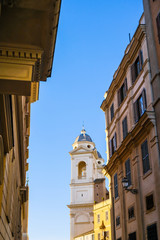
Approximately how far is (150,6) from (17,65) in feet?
55.3

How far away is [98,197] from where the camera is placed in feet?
265

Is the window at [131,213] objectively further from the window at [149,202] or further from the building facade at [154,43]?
the building facade at [154,43]

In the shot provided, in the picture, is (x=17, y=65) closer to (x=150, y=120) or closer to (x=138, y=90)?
(x=150, y=120)

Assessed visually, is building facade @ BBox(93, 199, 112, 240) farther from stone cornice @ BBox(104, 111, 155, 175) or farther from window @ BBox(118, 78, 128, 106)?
window @ BBox(118, 78, 128, 106)

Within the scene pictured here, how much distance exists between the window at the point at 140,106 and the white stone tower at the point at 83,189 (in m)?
56.8

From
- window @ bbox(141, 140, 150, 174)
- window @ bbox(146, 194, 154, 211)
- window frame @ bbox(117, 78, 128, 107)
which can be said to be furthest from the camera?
window frame @ bbox(117, 78, 128, 107)

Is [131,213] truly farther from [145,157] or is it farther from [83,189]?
[83,189]

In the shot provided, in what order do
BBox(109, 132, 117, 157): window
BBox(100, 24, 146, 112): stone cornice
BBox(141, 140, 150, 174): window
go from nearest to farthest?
BBox(141, 140, 150, 174): window < BBox(100, 24, 146, 112): stone cornice < BBox(109, 132, 117, 157): window

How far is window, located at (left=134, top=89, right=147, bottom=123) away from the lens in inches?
837

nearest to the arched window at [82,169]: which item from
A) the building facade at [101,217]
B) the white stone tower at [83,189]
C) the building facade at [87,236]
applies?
the white stone tower at [83,189]

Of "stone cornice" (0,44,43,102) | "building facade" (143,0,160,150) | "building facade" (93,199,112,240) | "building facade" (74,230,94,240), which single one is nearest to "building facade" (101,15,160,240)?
"building facade" (143,0,160,150)

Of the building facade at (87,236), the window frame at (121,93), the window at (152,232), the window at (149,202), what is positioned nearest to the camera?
the window at (152,232)

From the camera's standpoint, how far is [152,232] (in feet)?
60.1

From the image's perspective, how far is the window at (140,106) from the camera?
Answer: 21.3 meters
